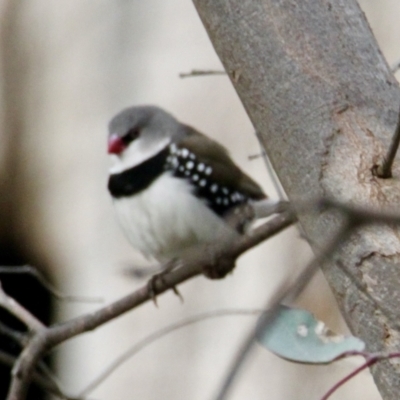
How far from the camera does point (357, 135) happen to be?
1403 mm

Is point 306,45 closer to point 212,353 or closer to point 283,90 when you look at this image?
point 283,90

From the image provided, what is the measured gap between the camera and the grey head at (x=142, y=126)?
2.22 metres

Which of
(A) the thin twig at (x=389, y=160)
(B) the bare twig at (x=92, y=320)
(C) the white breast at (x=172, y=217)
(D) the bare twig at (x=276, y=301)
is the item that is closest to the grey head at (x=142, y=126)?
(C) the white breast at (x=172, y=217)

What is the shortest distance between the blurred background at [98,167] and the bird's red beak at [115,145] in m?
1.25

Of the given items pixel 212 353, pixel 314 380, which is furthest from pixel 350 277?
pixel 212 353

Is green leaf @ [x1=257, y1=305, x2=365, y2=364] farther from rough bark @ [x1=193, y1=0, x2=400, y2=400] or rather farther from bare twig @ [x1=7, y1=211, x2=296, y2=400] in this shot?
bare twig @ [x1=7, y1=211, x2=296, y2=400]

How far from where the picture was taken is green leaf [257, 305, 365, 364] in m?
1.28

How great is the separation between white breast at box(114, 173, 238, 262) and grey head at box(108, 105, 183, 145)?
0.21 meters

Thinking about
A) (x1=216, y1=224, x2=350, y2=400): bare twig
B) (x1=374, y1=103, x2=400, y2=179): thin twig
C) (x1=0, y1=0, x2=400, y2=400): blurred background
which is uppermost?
(x1=216, y1=224, x2=350, y2=400): bare twig

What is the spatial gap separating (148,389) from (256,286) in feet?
1.89

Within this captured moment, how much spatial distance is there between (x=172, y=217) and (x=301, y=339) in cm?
70

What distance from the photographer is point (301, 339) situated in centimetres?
134

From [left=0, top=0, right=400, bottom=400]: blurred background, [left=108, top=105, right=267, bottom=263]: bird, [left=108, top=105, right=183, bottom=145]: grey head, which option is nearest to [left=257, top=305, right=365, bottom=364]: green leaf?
[left=108, top=105, right=267, bottom=263]: bird

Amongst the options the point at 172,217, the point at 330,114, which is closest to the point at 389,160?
the point at 330,114
